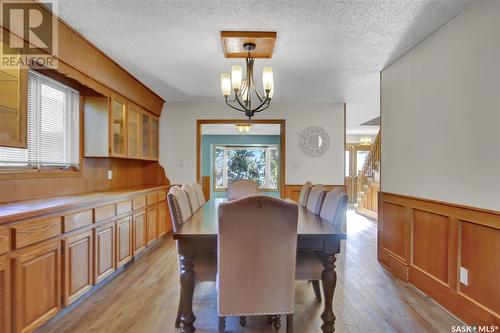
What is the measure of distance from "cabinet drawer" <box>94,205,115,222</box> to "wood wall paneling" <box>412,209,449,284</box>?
2980 millimetres

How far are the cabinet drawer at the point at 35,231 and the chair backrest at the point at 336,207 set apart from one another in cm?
200

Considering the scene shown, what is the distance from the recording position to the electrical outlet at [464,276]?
2197 millimetres

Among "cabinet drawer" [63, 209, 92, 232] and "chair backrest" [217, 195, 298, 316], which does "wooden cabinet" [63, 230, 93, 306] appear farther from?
"chair backrest" [217, 195, 298, 316]

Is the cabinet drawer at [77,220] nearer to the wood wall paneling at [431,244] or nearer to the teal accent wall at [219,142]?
the wood wall paneling at [431,244]

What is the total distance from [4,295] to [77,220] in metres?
0.72

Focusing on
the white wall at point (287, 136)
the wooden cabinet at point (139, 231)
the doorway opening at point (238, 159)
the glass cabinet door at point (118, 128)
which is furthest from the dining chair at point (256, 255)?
the doorway opening at point (238, 159)

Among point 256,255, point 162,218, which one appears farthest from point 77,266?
point 162,218

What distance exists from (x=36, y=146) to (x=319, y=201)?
8.51 ft

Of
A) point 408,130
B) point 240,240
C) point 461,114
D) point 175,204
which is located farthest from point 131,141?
point 461,114

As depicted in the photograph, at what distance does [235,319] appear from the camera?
2268 mm

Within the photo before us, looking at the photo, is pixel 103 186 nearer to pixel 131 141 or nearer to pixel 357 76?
pixel 131 141

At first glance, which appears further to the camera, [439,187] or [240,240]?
[439,187]

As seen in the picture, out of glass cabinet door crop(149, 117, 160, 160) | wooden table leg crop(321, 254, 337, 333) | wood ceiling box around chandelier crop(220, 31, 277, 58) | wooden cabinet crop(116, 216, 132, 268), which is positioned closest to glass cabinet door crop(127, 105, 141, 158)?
glass cabinet door crop(149, 117, 160, 160)

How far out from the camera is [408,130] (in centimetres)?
304
